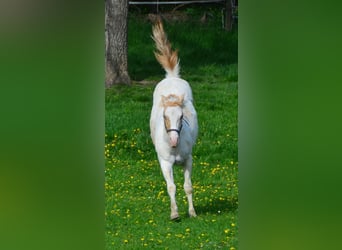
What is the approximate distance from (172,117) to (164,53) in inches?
15.5

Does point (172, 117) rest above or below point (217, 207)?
above

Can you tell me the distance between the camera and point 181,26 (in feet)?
37.2

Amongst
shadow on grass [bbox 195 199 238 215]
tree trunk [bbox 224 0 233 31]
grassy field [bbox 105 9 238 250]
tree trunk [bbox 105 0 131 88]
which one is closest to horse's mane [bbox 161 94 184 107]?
grassy field [bbox 105 9 238 250]

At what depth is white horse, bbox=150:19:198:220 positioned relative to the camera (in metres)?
11.2

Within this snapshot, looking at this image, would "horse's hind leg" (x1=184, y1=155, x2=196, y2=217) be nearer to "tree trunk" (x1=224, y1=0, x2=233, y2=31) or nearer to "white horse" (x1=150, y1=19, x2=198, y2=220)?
"white horse" (x1=150, y1=19, x2=198, y2=220)

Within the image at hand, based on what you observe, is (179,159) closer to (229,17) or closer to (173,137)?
(173,137)

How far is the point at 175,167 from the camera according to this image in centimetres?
1144

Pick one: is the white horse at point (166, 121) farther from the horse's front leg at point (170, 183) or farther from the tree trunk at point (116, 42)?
the tree trunk at point (116, 42)

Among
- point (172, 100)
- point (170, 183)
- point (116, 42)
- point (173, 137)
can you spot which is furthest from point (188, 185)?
point (116, 42)
